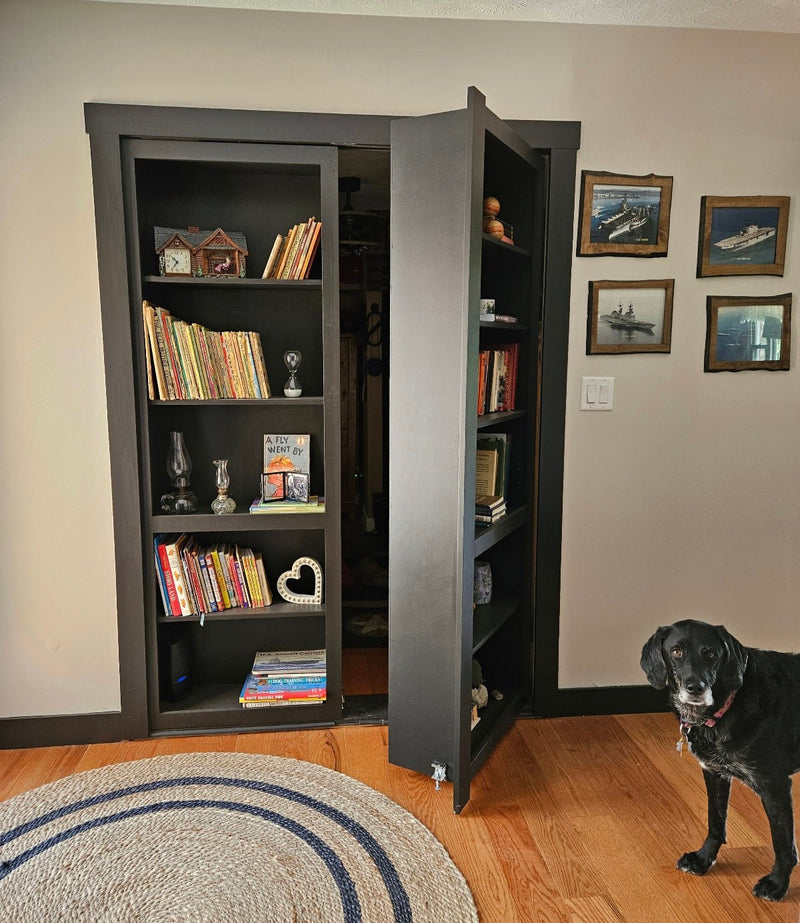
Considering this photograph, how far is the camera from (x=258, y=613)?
265cm

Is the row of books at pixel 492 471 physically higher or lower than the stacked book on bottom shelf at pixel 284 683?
higher

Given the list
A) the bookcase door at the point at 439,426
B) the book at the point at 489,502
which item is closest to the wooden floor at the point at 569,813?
the bookcase door at the point at 439,426

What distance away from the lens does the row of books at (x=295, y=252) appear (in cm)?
250

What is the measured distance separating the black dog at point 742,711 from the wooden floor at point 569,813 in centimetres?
22

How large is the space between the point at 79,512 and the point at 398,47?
189 cm

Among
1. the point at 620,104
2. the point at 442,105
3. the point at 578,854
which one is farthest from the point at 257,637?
the point at 620,104

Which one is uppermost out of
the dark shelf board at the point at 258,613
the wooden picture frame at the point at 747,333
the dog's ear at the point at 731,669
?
the wooden picture frame at the point at 747,333

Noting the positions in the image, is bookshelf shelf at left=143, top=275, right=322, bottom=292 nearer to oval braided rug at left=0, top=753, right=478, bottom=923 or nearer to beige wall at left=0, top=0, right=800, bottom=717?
beige wall at left=0, top=0, right=800, bottom=717

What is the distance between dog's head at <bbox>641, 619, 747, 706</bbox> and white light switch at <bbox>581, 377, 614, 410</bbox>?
104cm

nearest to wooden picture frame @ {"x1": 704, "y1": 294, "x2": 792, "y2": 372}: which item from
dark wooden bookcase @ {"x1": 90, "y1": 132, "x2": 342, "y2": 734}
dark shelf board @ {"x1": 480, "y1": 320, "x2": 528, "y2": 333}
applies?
dark shelf board @ {"x1": 480, "y1": 320, "x2": 528, "y2": 333}

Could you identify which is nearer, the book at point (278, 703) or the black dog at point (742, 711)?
the black dog at point (742, 711)

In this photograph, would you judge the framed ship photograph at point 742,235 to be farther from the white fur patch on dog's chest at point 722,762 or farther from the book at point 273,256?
the white fur patch on dog's chest at point 722,762

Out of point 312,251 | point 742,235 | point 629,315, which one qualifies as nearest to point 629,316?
point 629,315

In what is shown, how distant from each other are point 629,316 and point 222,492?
1.58m
